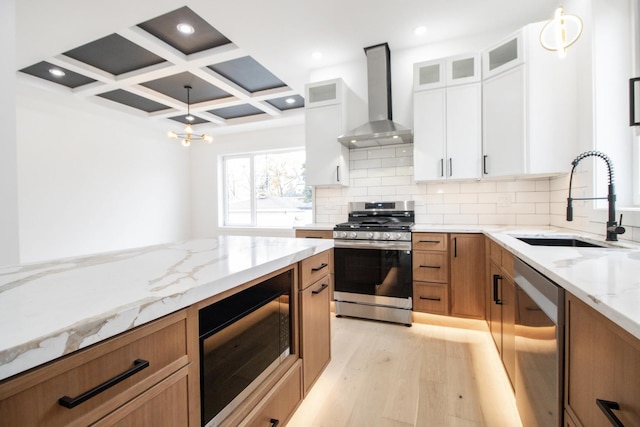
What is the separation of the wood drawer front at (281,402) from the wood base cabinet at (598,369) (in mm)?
1044

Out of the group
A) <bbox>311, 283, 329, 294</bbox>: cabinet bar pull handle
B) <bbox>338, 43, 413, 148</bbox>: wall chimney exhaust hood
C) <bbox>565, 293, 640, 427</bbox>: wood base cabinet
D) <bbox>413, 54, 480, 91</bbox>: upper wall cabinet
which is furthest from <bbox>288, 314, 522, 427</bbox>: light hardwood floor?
<bbox>413, 54, 480, 91</bbox>: upper wall cabinet

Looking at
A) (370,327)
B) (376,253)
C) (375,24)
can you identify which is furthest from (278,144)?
(370,327)

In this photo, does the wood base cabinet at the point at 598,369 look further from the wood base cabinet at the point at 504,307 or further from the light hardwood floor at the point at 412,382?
the light hardwood floor at the point at 412,382

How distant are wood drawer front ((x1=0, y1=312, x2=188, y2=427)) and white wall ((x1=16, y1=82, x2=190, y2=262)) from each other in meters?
4.68

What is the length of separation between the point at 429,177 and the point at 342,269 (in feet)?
4.35

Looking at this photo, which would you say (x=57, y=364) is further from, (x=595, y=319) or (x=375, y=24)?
(x=375, y=24)

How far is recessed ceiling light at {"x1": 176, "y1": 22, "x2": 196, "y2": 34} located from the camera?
9.08 feet

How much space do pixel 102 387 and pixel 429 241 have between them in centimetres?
262

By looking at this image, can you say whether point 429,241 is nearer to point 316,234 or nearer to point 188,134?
point 316,234

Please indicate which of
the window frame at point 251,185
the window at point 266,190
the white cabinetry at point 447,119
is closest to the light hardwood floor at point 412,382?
the white cabinetry at point 447,119

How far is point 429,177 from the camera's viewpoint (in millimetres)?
3039

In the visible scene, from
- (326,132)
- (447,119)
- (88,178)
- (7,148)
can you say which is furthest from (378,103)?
(88,178)

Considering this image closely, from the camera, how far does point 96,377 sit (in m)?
0.60

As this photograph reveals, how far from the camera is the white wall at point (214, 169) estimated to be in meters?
5.92
